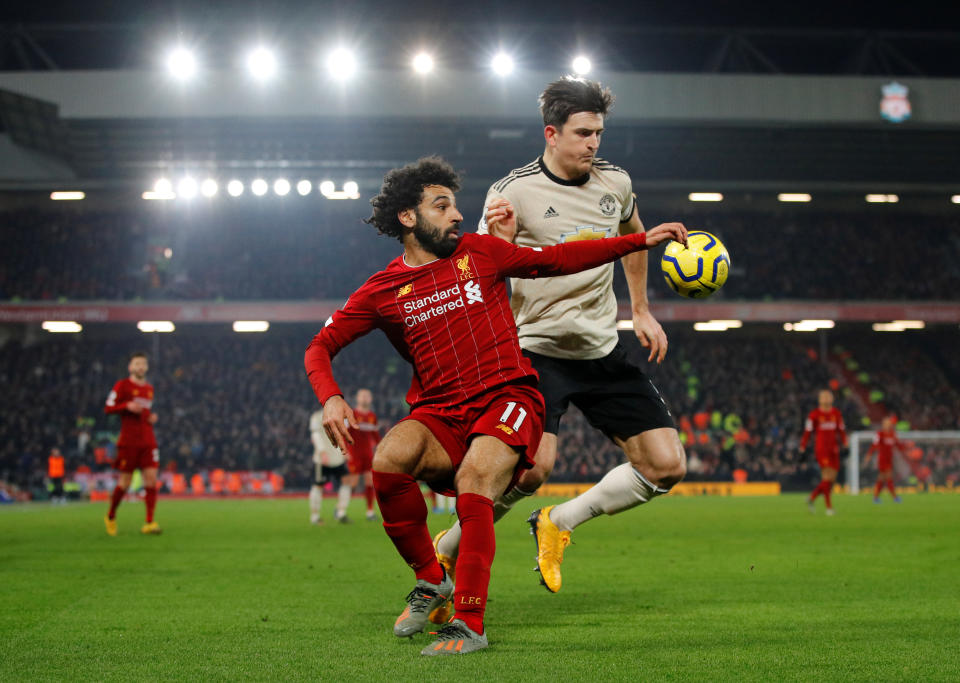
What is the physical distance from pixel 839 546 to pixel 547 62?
22.4 meters

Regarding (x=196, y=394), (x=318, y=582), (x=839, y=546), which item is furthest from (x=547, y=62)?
(x=318, y=582)

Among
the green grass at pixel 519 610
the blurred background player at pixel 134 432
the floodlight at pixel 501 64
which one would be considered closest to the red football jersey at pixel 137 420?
the blurred background player at pixel 134 432

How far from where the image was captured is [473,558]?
4.16 m

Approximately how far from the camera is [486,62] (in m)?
28.7

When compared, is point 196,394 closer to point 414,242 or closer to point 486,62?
point 486,62

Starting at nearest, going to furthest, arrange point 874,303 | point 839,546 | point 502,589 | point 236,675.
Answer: point 236,675 → point 502,589 → point 839,546 → point 874,303

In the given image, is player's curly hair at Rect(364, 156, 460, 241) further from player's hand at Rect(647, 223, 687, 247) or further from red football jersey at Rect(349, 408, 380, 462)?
red football jersey at Rect(349, 408, 380, 462)

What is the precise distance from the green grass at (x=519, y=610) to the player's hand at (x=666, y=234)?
5.68 ft

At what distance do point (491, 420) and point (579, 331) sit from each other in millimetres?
1147

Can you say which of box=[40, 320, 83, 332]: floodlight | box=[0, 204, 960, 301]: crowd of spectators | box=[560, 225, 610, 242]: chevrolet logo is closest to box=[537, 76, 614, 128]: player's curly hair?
box=[560, 225, 610, 242]: chevrolet logo

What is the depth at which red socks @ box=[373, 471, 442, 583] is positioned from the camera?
4.42 m

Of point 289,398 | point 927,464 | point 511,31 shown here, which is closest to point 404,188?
point 927,464

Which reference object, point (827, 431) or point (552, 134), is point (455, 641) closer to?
point (552, 134)

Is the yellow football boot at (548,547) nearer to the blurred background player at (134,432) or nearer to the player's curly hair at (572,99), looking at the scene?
the player's curly hair at (572,99)
